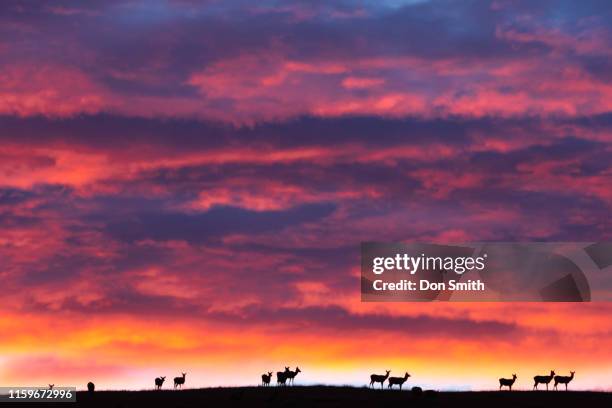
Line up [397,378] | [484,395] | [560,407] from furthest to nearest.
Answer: [397,378]
[484,395]
[560,407]

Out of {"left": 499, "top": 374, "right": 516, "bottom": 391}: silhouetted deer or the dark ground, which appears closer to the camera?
the dark ground

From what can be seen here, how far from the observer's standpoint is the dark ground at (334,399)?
6894 cm

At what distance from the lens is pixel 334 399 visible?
7069cm

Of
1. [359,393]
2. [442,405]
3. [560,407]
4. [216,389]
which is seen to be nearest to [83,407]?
[216,389]

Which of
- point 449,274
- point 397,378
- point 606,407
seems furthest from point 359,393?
point 606,407

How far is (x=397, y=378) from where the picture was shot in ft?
257

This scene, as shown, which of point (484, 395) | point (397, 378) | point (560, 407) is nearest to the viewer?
point (560, 407)

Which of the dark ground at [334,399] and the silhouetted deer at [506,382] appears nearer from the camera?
the dark ground at [334,399]

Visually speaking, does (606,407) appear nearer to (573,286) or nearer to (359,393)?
(573,286)

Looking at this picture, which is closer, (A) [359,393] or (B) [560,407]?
(B) [560,407]

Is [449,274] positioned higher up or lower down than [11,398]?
higher up

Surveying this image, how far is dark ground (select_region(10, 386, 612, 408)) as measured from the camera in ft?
226

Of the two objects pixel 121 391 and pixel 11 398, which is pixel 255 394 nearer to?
pixel 121 391

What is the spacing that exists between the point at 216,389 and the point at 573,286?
30.1 metres
